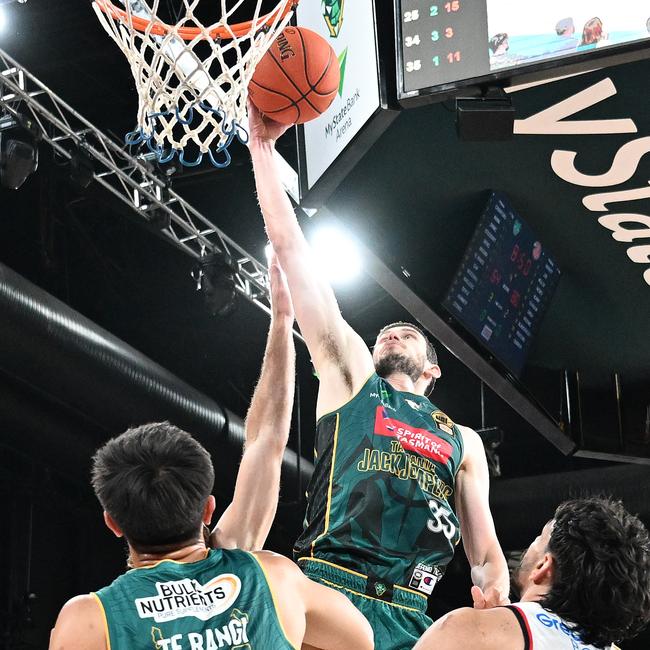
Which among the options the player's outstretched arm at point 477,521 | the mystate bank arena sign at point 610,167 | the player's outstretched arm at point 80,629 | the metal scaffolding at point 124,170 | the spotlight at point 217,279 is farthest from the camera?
the spotlight at point 217,279

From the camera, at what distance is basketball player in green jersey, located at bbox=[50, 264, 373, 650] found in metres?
2.37

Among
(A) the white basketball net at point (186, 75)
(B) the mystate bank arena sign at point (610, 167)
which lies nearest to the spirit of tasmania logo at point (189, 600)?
(A) the white basketball net at point (186, 75)

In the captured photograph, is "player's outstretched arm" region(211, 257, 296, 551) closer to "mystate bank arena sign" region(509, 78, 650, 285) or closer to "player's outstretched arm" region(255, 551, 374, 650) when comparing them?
"player's outstretched arm" region(255, 551, 374, 650)

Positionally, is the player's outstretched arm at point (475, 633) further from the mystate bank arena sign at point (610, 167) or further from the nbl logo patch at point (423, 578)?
the mystate bank arena sign at point (610, 167)

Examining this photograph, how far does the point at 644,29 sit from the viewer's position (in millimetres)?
3475

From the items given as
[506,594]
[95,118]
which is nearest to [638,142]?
[506,594]

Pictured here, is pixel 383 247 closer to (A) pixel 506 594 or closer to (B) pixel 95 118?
(A) pixel 506 594

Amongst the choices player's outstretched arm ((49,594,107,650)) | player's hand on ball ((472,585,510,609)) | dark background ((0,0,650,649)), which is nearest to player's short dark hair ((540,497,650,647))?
player's hand on ball ((472,585,510,609))

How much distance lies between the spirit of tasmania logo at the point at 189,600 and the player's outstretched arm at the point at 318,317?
1363 millimetres

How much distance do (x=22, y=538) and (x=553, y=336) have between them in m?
6.80

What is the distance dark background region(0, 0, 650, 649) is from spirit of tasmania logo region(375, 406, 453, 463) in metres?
1.47

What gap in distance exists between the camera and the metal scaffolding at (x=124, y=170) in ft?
24.6

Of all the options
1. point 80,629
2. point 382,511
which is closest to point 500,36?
point 382,511

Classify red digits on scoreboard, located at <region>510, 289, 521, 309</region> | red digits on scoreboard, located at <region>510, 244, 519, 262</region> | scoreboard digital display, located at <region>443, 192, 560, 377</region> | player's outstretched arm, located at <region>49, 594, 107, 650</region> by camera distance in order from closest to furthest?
player's outstretched arm, located at <region>49, 594, 107, 650</region>, scoreboard digital display, located at <region>443, 192, 560, 377</region>, red digits on scoreboard, located at <region>510, 244, 519, 262</region>, red digits on scoreboard, located at <region>510, 289, 521, 309</region>
